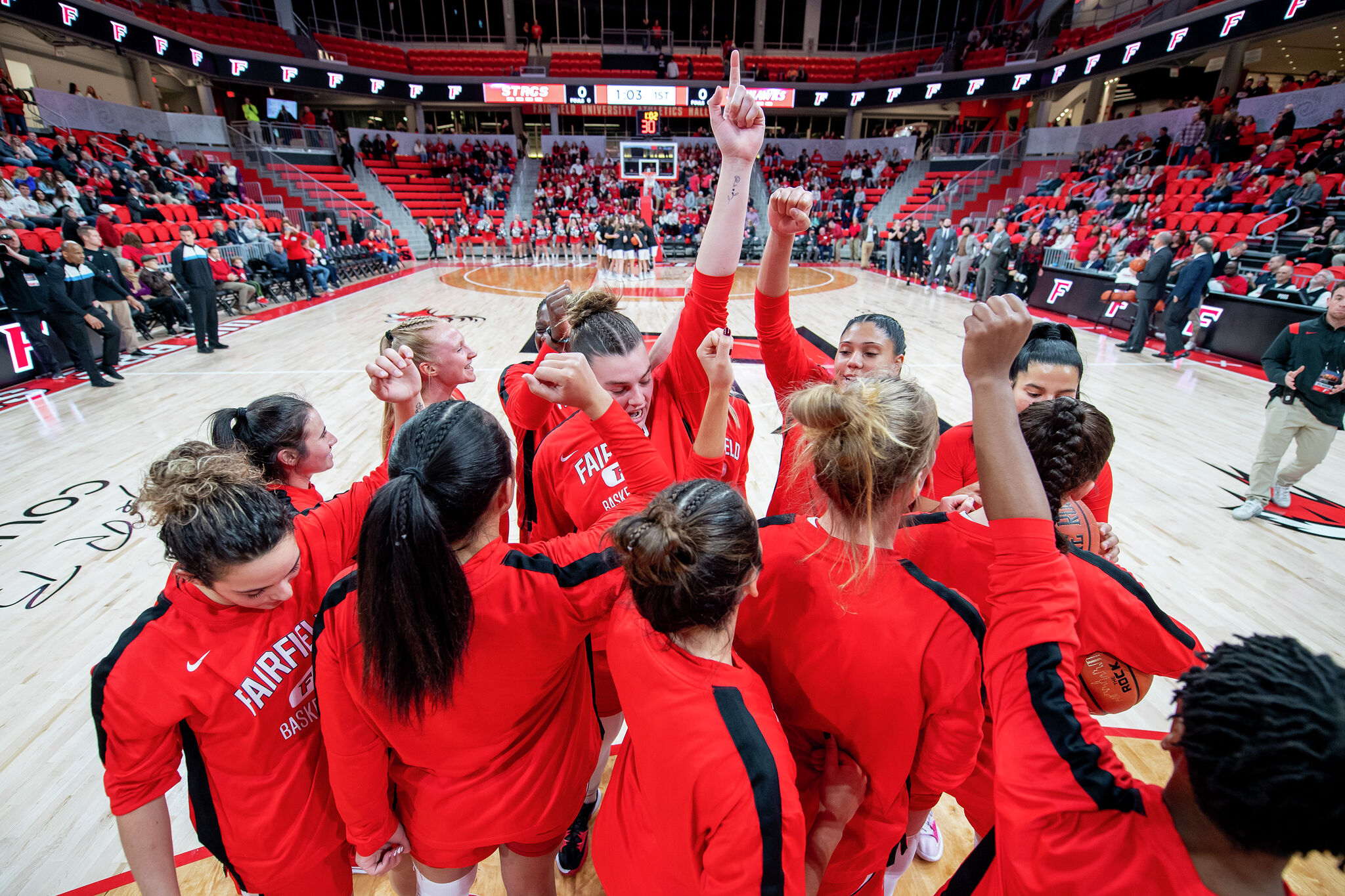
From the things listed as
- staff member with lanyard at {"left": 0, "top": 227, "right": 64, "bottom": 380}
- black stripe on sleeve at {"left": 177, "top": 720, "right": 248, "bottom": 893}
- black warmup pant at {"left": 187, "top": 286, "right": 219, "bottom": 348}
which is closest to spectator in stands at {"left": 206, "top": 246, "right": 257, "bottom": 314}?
black warmup pant at {"left": 187, "top": 286, "right": 219, "bottom": 348}

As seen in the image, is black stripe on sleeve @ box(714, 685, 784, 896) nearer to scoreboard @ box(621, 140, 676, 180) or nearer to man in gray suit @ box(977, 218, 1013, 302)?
man in gray suit @ box(977, 218, 1013, 302)

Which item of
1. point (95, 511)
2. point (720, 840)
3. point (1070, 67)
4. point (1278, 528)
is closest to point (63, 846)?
point (720, 840)

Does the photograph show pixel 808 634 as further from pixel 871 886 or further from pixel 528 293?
pixel 528 293

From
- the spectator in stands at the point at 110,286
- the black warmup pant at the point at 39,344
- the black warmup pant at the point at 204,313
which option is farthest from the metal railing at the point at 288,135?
the black warmup pant at the point at 39,344

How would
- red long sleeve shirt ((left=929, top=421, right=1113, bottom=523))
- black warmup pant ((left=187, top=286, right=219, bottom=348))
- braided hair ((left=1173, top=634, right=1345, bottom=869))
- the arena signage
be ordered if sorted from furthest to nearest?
the arena signage
black warmup pant ((left=187, top=286, right=219, bottom=348))
red long sleeve shirt ((left=929, top=421, right=1113, bottom=523))
braided hair ((left=1173, top=634, right=1345, bottom=869))

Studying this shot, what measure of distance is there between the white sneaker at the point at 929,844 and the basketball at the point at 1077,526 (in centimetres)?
103

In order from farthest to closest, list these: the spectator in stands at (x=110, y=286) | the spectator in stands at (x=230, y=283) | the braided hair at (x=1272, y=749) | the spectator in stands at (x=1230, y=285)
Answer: the spectator in stands at (x=230, y=283) < the spectator in stands at (x=1230, y=285) < the spectator in stands at (x=110, y=286) < the braided hair at (x=1272, y=749)

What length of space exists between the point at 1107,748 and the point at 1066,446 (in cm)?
65

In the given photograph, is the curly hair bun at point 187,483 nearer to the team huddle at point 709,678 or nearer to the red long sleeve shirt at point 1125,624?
the team huddle at point 709,678

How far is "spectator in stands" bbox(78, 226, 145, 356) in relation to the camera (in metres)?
6.66

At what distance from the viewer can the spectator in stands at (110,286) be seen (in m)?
6.66

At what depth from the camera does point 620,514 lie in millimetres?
1351

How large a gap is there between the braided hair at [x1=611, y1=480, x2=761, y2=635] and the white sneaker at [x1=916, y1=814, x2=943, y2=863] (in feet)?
4.74

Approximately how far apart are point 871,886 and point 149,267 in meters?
11.0
